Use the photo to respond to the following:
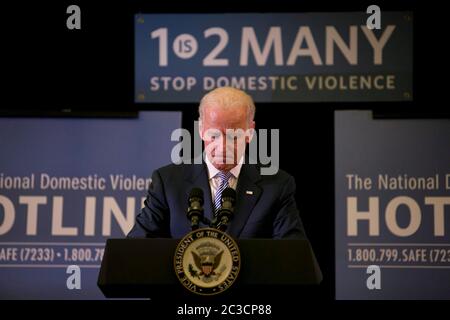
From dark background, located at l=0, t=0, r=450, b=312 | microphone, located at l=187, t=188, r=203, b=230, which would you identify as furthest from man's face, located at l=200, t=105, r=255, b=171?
dark background, located at l=0, t=0, r=450, b=312

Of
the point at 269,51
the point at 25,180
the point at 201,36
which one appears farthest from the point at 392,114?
the point at 25,180

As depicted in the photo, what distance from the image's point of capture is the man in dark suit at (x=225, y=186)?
113 inches

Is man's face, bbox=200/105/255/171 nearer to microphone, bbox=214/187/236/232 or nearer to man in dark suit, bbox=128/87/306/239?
man in dark suit, bbox=128/87/306/239

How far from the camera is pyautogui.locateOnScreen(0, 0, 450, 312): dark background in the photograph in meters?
4.47

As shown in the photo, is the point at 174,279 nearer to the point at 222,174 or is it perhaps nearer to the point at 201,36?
the point at 222,174

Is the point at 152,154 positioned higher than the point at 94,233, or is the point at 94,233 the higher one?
the point at 152,154

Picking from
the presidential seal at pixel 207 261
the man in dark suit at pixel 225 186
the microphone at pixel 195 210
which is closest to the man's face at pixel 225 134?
the man in dark suit at pixel 225 186

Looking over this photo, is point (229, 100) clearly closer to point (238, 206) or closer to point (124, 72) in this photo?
point (238, 206)

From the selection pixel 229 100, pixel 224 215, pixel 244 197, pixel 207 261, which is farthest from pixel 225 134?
pixel 207 261

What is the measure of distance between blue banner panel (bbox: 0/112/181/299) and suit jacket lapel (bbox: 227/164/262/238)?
154 cm

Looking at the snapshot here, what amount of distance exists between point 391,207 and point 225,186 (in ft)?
5.48

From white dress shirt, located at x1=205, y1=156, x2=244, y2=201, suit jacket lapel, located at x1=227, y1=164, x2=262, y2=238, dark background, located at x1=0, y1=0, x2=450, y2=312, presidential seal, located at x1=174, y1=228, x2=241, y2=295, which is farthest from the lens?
dark background, located at x1=0, y1=0, x2=450, y2=312

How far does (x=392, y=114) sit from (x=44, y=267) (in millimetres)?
1960
